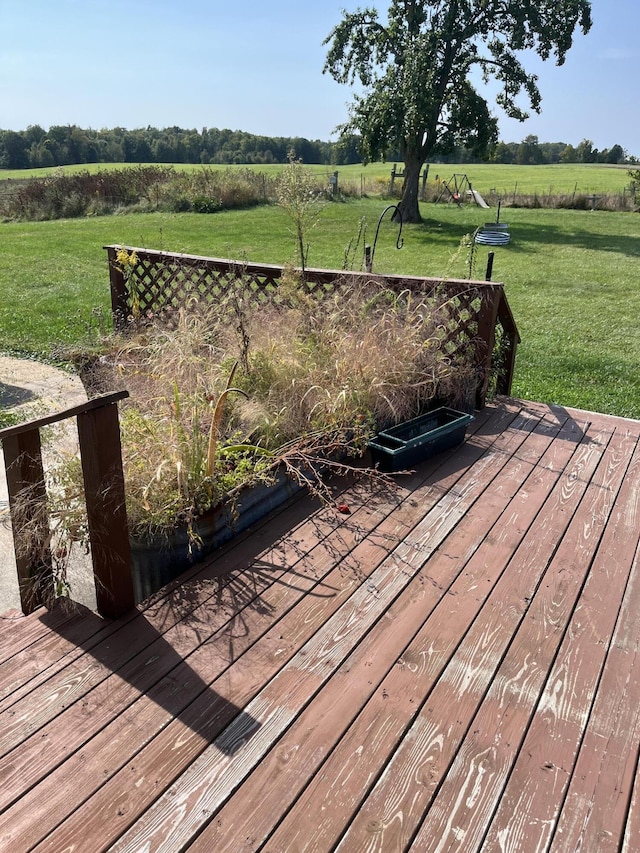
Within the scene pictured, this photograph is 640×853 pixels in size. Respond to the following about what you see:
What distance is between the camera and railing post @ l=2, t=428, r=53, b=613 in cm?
182

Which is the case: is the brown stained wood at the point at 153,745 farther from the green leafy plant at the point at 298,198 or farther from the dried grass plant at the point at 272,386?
the green leafy plant at the point at 298,198

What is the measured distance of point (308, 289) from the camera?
437 centimetres

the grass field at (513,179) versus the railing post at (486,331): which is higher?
the grass field at (513,179)

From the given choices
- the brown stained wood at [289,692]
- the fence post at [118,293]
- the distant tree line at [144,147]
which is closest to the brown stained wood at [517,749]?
the brown stained wood at [289,692]

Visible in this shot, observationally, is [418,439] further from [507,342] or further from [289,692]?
[289,692]

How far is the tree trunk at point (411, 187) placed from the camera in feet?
54.1

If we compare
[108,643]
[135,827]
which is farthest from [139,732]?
[108,643]

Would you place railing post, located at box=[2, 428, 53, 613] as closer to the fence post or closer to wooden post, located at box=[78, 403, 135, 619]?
wooden post, located at box=[78, 403, 135, 619]

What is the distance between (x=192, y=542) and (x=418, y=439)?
1.33 metres

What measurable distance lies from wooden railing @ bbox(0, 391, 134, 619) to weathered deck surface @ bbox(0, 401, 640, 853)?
130 mm

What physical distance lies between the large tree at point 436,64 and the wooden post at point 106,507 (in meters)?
15.0

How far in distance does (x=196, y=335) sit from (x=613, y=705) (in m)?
2.70

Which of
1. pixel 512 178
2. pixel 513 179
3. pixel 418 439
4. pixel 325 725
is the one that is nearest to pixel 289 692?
pixel 325 725

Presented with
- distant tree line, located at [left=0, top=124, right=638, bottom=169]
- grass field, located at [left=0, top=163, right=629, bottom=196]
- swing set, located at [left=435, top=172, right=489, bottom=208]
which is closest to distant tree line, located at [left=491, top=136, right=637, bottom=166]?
distant tree line, located at [left=0, top=124, right=638, bottom=169]
